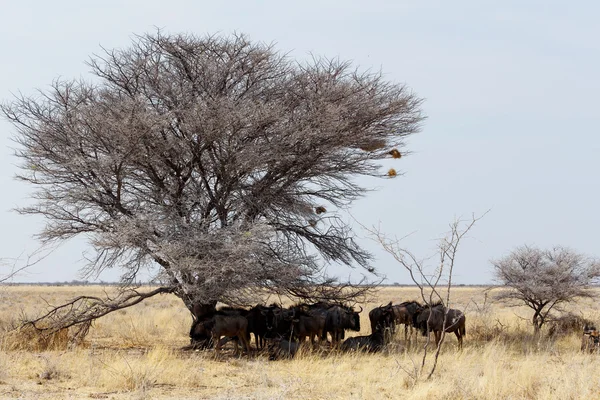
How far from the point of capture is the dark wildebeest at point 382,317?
1794 cm

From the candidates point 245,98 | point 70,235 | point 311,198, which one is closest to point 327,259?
point 311,198

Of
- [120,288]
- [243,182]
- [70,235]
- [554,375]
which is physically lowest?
[554,375]

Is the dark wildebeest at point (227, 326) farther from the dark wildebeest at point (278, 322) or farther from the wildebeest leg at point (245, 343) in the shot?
the dark wildebeest at point (278, 322)

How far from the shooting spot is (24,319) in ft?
55.3

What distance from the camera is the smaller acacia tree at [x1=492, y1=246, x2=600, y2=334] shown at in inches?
804

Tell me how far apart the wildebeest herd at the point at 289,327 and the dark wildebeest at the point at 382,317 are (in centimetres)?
17

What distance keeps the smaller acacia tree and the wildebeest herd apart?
406 cm

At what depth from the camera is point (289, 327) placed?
1659cm

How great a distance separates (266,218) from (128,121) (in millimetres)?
4374

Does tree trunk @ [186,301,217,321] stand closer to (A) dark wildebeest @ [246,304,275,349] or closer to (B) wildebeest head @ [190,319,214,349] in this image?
(B) wildebeest head @ [190,319,214,349]

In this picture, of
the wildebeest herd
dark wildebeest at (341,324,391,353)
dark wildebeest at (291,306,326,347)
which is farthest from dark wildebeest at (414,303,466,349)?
dark wildebeest at (291,306,326,347)

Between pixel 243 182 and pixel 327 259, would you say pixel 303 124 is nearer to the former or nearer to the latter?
pixel 243 182

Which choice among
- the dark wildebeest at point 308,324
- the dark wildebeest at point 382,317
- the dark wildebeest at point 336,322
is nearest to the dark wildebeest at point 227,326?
the dark wildebeest at point 308,324

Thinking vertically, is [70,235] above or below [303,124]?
below
